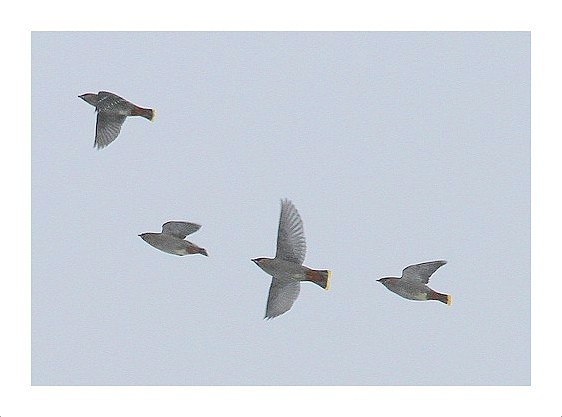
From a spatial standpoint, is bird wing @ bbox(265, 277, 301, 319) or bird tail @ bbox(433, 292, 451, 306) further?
bird wing @ bbox(265, 277, 301, 319)

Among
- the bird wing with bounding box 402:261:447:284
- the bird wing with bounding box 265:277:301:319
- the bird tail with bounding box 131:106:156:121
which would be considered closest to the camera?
the bird wing with bounding box 402:261:447:284

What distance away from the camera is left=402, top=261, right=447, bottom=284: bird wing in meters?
8.59

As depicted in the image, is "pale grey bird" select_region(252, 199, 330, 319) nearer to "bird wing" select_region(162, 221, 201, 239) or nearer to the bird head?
"bird wing" select_region(162, 221, 201, 239)

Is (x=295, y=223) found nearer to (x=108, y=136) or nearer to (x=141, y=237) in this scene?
(x=141, y=237)

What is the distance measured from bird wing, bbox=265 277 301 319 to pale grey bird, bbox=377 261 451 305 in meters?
0.82

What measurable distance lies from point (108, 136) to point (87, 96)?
18.4 inches

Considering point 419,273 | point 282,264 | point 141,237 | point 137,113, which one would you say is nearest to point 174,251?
point 141,237

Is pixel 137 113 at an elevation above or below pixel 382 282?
above

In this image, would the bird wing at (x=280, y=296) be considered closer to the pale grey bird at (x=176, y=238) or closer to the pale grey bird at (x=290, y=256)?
the pale grey bird at (x=290, y=256)

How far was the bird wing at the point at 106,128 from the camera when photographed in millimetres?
9648

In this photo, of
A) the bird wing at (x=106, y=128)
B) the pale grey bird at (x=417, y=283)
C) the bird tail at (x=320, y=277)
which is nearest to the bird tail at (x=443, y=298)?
the pale grey bird at (x=417, y=283)

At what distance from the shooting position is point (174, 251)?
8656 mm

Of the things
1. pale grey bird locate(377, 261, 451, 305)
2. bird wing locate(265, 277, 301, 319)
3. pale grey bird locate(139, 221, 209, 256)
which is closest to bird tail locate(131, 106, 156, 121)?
pale grey bird locate(139, 221, 209, 256)

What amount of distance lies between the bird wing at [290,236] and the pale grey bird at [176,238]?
27.9 inches
